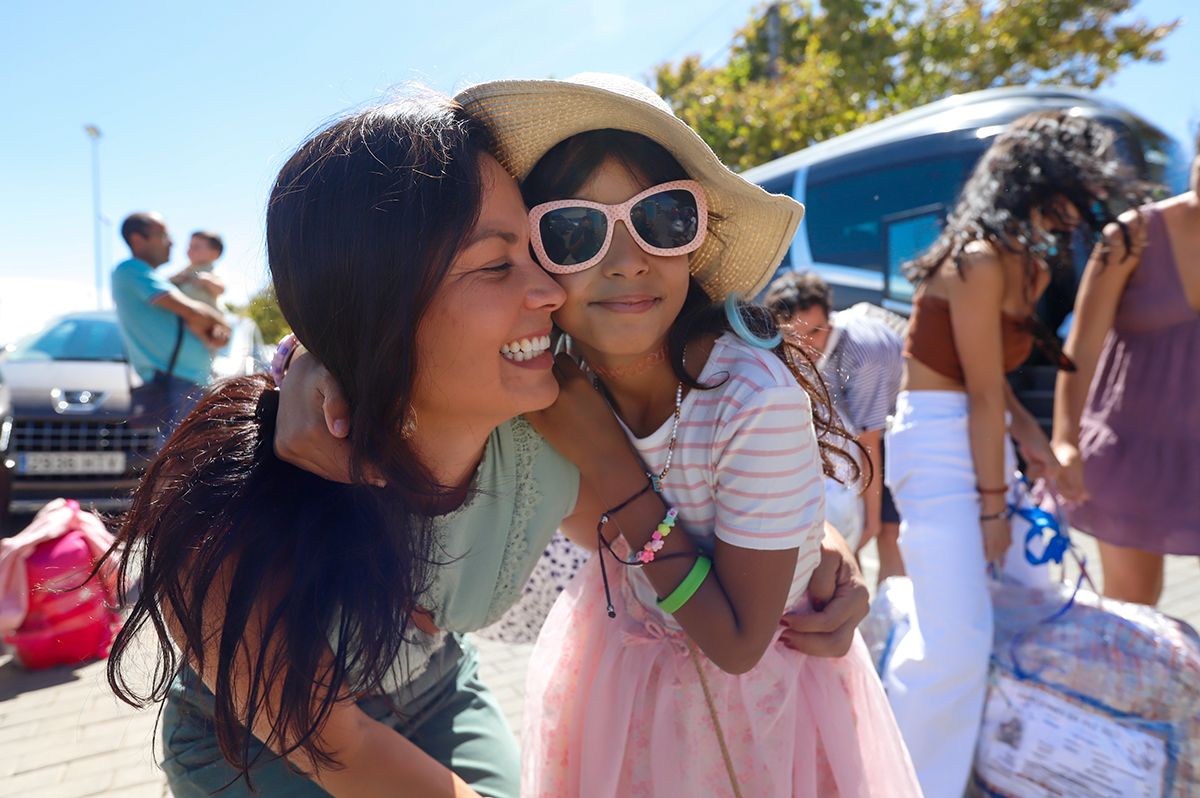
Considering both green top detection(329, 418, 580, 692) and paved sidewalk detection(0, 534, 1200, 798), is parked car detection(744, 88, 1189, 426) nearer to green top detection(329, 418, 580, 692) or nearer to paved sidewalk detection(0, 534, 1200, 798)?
paved sidewalk detection(0, 534, 1200, 798)

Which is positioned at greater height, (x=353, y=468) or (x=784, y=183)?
(x=784, y=183)

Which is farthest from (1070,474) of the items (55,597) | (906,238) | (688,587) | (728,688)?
(55,597)

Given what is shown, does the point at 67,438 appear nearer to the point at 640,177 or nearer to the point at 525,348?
the point at 525,348

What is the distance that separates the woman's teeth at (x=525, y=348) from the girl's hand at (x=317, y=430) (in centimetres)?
30

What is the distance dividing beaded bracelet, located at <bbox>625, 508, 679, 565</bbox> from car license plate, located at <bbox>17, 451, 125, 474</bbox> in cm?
504

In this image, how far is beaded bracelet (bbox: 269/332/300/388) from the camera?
66.5 inches

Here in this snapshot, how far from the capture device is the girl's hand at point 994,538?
230 cm

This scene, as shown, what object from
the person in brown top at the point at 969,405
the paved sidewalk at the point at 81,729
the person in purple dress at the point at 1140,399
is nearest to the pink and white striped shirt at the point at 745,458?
the person in brown top at the point at 969,405

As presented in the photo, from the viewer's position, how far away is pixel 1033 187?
2.31 metres

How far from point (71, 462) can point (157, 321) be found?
1.26 meters

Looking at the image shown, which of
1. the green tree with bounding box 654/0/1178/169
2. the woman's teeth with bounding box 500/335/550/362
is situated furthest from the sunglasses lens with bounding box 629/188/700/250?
the green tree with bounding box 654/0/1178/169

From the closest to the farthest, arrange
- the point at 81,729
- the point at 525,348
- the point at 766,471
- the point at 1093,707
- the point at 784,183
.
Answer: the point at 766,471 < the point at 525,348 < the point at 1093,707 < the point at 81,729 < the point at 784,183

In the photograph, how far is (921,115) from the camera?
617 centimetres

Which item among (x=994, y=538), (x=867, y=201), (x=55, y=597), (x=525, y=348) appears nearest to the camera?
(x=525, y=348)
